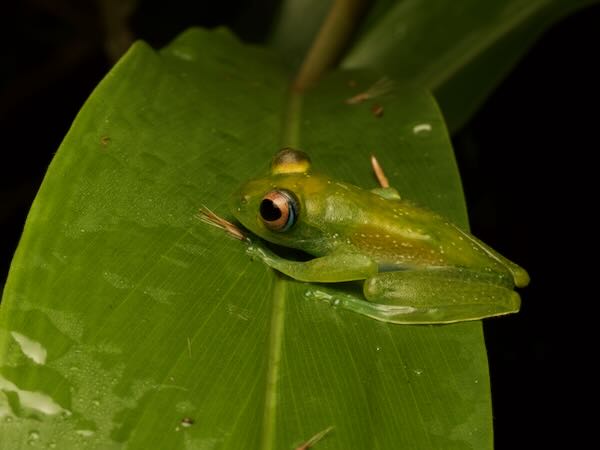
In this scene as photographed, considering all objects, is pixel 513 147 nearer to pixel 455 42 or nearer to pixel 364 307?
pixel 455 42

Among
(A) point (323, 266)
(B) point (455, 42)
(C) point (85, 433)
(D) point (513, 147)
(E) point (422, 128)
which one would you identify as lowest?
(C) point (85, 433)

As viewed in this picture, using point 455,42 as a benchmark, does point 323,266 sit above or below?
below

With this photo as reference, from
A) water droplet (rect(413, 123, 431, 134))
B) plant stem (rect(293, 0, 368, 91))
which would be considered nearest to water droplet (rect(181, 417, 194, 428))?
water droplet (rect(413, 123, 431, 134))

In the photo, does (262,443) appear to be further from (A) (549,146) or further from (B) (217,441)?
(A) (549,146)

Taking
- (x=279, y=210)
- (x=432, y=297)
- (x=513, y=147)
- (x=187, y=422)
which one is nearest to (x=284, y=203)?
(x=279, y=210)

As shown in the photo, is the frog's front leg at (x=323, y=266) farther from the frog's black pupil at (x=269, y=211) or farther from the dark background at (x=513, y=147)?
the dark background at (x=513, y=147)

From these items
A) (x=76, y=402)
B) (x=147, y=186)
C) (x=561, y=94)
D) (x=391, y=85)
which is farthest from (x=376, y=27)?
(x=76, y=402)

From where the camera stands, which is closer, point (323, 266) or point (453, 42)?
point (323, 266)
